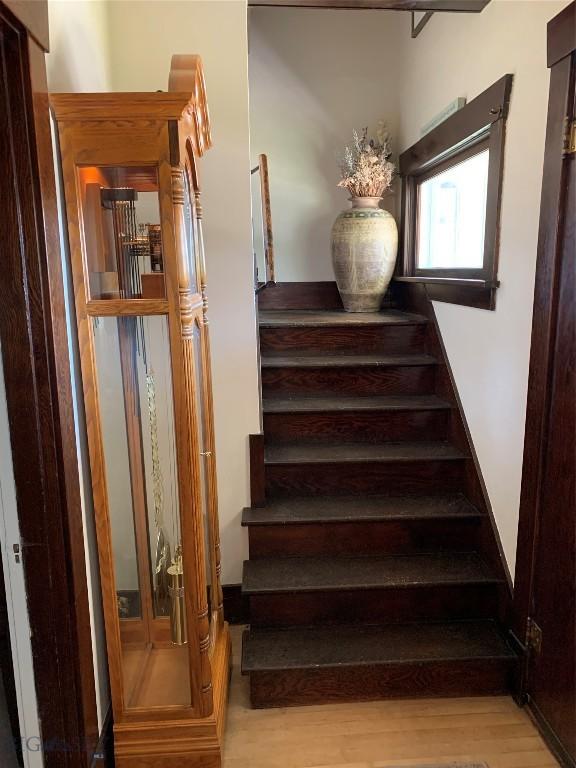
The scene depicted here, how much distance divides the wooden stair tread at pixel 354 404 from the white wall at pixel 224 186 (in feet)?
0.98

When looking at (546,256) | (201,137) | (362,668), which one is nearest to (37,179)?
(201,137)

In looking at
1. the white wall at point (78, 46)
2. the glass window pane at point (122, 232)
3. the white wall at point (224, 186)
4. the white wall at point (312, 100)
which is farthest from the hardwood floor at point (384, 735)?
the white wall at point (312, 100)

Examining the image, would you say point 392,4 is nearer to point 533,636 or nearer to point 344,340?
point 344,340

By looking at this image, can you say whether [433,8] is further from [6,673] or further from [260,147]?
[6,673]

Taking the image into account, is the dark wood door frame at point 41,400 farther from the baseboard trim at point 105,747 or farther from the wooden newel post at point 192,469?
the wooden newel post at point 192,469

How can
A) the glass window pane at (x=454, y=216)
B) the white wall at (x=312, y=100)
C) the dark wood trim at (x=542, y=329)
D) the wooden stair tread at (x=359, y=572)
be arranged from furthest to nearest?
the white wall at (x=312, y=100)
the glass window pane at (x=454, y=216)
the wooden stair tread at (x=359, y=572)
the dark wood trim at (x=542, y=329)

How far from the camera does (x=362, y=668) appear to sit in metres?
1.84

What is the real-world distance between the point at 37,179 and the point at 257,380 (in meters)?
1.17

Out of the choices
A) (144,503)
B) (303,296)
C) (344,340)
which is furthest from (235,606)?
(303,296)

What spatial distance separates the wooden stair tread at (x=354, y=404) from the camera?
7.82 ft

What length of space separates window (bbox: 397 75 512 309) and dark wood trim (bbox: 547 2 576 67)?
0.32 m

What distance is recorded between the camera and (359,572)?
2.05 m

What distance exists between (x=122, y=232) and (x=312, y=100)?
231 centimetres

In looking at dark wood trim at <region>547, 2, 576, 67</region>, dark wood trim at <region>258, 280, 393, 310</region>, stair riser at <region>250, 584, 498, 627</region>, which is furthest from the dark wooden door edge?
dark wood trim at <region>258, 280, 393, 310</region>
